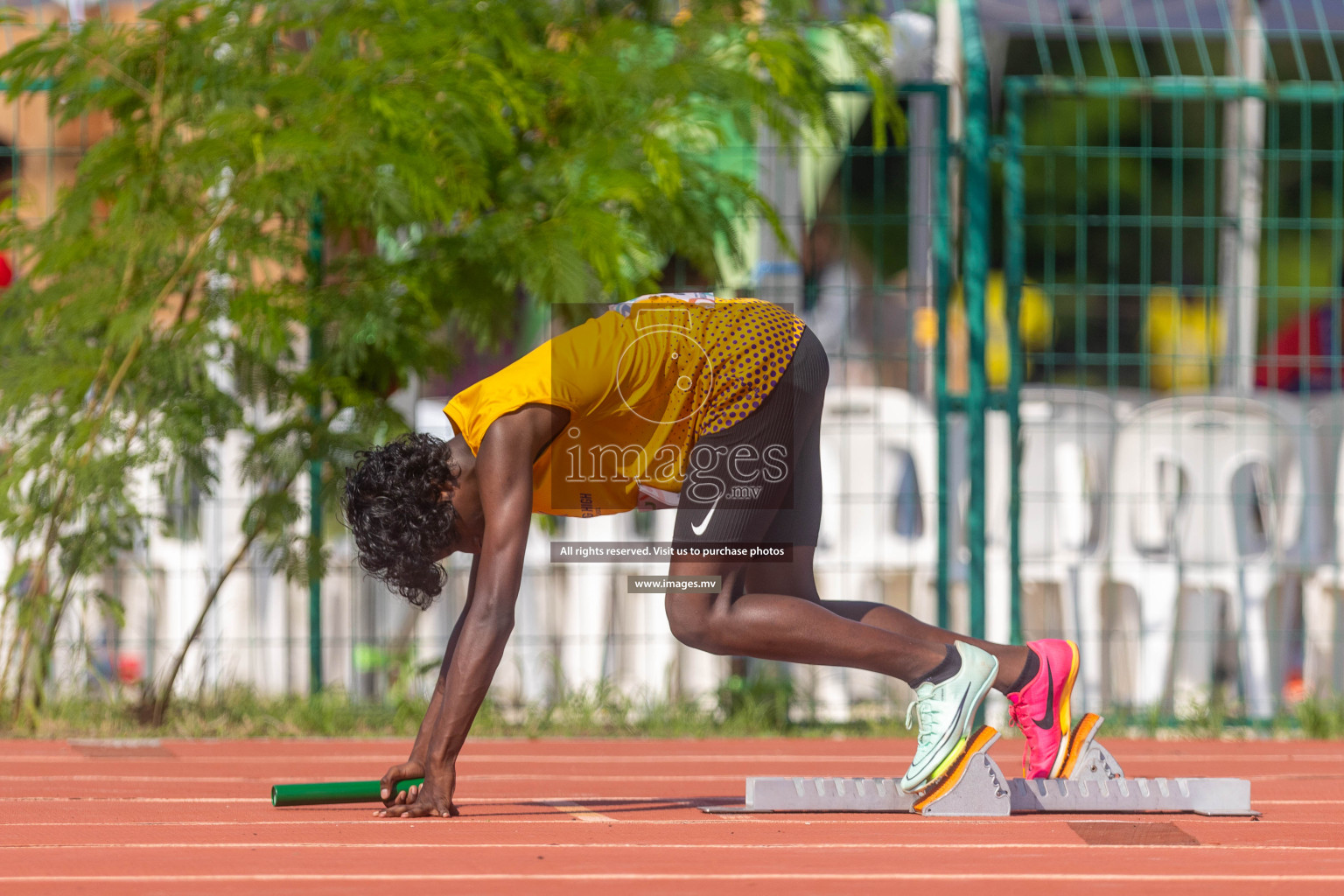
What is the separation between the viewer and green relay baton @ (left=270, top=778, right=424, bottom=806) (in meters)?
4.18

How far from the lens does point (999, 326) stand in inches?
573

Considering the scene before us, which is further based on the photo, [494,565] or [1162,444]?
[1162,444]

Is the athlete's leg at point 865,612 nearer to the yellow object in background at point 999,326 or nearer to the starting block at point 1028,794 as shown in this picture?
the starting block at point 1028,794

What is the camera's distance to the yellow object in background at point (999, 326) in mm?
8617

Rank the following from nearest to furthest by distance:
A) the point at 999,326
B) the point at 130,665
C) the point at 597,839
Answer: the point at 597,839 → the point at 130,665 → the point at 999,326

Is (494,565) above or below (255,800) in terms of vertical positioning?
above

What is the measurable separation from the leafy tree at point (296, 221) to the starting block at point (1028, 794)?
7.22ft

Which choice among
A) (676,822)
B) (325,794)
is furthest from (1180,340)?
(325,794)

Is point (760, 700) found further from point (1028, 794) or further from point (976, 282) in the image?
point (1028, 794)

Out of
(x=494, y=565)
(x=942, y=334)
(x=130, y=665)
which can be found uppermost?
(x=942, y=334)

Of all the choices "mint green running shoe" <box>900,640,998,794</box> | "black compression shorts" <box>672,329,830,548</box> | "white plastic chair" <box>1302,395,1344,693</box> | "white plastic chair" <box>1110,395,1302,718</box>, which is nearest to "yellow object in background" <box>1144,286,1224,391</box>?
"white plastic chair" <box>1302,395,1344,693</box>

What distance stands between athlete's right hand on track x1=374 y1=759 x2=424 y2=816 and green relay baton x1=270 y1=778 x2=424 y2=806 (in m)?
0.09

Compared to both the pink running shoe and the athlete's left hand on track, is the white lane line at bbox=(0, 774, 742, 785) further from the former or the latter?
the pink running shoe

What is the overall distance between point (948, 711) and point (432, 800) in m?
1.23
